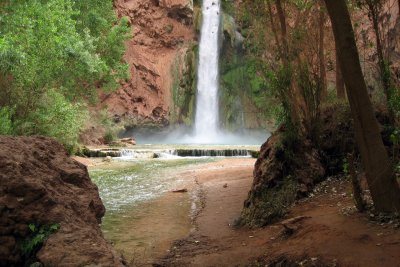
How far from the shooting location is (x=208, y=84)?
145ft

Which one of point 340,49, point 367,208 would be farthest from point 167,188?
point 340,49

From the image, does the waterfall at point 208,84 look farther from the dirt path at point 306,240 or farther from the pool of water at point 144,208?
the dirt path at point 306,240

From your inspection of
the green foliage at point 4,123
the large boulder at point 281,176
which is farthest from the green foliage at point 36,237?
the green foliage at point 4,123

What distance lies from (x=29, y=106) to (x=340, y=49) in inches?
623

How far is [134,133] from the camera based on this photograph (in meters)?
43.2

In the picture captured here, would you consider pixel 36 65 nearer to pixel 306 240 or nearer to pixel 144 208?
pixel 144 208

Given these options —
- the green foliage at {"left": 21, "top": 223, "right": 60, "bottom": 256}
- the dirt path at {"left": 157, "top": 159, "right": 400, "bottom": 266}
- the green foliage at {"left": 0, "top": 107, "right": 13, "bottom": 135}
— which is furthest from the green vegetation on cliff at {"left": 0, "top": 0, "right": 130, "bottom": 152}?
the green foliage at {"left": 21, "top": 223, "right": 60, "bottom": 256}

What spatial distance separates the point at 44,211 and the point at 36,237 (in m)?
0.36

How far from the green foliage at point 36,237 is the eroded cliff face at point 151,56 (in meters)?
36.6

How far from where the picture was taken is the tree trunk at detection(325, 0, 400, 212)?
541 centimetres

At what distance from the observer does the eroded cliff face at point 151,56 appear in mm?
42406

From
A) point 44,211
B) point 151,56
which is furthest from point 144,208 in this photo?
point 151,56

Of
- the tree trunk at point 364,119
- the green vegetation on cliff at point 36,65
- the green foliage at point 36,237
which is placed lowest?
the green foliage at point 36,237

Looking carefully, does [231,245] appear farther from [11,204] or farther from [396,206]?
[11,204]
